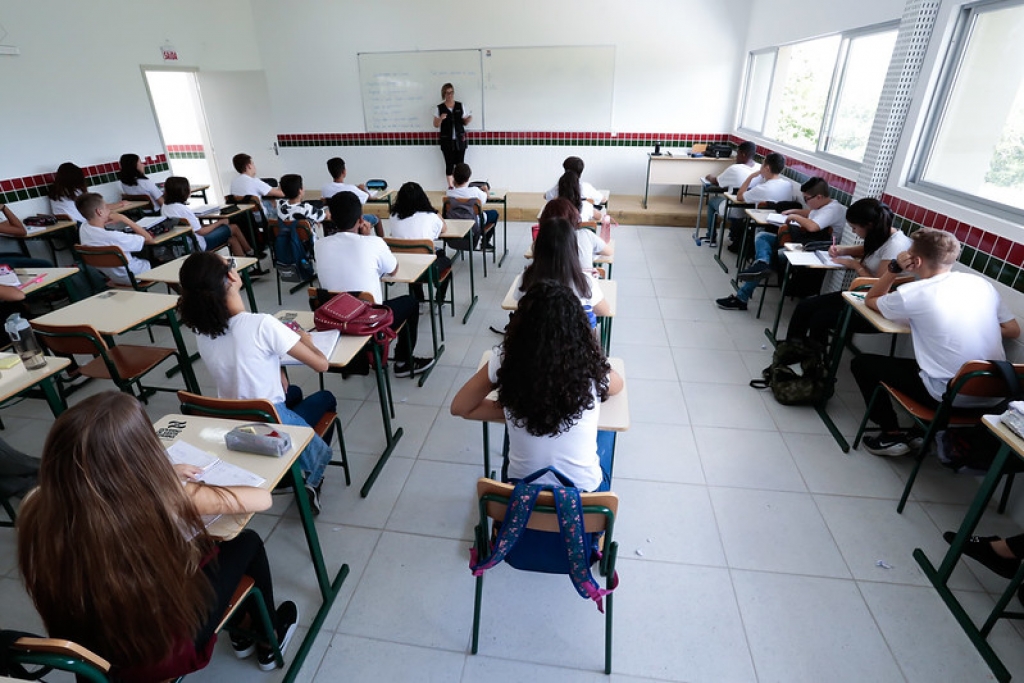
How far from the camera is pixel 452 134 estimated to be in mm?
7781

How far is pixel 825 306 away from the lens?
364cm

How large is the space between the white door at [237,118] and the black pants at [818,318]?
809 cm

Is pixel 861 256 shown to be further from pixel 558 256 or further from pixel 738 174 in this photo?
pixel 738 174

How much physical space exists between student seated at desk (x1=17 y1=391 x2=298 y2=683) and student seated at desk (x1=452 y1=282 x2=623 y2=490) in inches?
34.8

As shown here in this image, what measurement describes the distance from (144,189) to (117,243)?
2.24 meters

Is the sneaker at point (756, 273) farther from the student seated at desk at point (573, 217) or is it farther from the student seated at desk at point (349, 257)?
the student seated at desk at point (349, 257)

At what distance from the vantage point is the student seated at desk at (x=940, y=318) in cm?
235

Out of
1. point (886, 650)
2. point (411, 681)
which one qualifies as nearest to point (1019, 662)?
point (886, 650)

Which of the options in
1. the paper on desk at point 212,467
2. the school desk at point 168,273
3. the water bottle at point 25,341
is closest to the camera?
the paper on desk at point 212,467

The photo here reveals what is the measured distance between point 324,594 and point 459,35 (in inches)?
299

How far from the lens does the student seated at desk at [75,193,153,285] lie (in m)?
4.00

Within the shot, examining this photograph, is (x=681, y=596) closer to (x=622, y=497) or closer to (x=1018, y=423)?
(x=622, y=497)

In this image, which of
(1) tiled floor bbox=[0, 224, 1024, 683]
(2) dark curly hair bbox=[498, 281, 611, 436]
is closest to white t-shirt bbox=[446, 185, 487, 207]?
(1) tiled floor bbox=[0, 224, 1024, 683]

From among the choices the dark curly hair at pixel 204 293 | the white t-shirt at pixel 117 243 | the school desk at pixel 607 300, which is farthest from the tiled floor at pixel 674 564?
the white t-shirt at pixel 117 243
